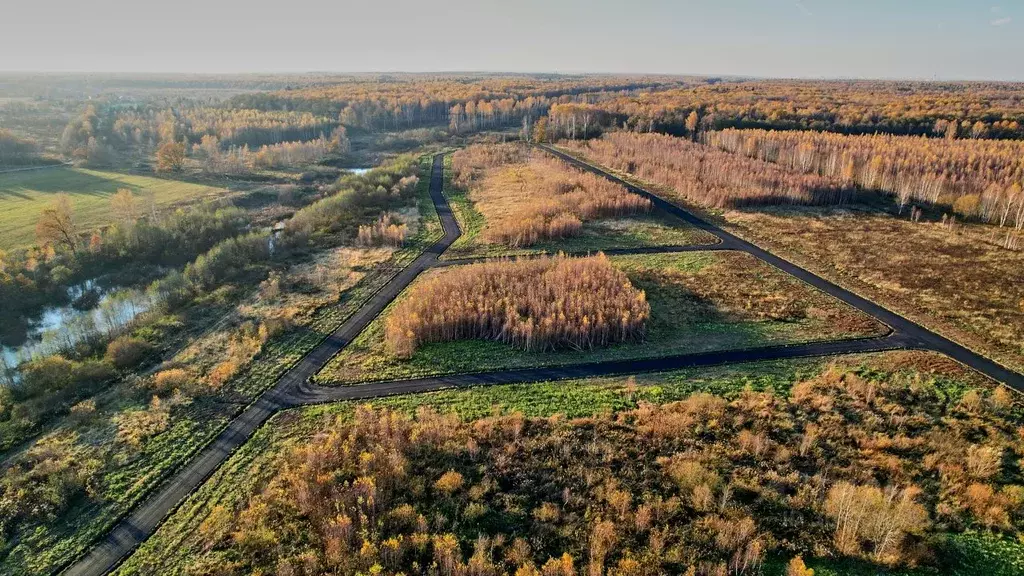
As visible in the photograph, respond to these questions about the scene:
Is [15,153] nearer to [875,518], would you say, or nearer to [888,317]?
[875,518]

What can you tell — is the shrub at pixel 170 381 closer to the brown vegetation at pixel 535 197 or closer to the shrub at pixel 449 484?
A: the shrub at pixel 449 484

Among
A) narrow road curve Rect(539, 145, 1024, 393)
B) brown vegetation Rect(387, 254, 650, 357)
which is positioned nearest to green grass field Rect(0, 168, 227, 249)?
brown vegetation Rect(387, 254, 650, 357)

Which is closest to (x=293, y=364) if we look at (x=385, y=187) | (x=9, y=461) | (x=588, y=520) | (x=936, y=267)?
(x=9, y=461)

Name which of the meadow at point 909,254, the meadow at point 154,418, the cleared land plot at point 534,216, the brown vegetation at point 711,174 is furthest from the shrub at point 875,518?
the brown vegetation at point 711,174

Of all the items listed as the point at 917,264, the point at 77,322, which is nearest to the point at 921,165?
the point at 917,264

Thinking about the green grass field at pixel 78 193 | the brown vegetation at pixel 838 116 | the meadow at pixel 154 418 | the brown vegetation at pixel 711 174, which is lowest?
the meadow at pixel 154 418

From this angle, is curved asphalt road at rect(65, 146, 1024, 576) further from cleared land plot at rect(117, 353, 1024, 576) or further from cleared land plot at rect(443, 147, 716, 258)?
cleared land plot at rect(443, 147, 716, 258)

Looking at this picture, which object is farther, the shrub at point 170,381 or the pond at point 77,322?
the pond at point 77,322
